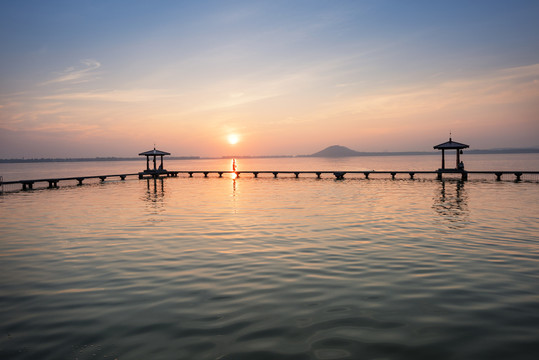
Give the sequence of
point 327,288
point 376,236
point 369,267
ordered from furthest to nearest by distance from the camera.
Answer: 1. point 376,236
2. point 369,267
3. point 327,288

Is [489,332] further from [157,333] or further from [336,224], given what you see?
[336,224]

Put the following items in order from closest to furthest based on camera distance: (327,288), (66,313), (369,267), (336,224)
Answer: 1. (66,313)
2. (327,288)
3. (369,267)
4. (336,224)

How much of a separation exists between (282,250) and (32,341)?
21.4 ft

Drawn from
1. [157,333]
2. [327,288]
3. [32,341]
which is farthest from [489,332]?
[32,341]

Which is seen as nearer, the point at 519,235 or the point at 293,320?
the point at 293,320

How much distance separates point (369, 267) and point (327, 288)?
188cm

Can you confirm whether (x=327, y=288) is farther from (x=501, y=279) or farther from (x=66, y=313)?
(x=66, y=313)

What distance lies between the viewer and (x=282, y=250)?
33.7 feet

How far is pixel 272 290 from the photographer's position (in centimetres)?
704

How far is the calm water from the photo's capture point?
192 inches

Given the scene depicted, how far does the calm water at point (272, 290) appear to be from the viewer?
Answer: 4.87 metres

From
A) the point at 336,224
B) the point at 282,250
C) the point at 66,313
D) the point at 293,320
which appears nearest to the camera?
the point at 293,320

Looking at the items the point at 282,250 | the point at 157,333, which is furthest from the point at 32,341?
the point at 282,250

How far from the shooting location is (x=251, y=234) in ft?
41.4
